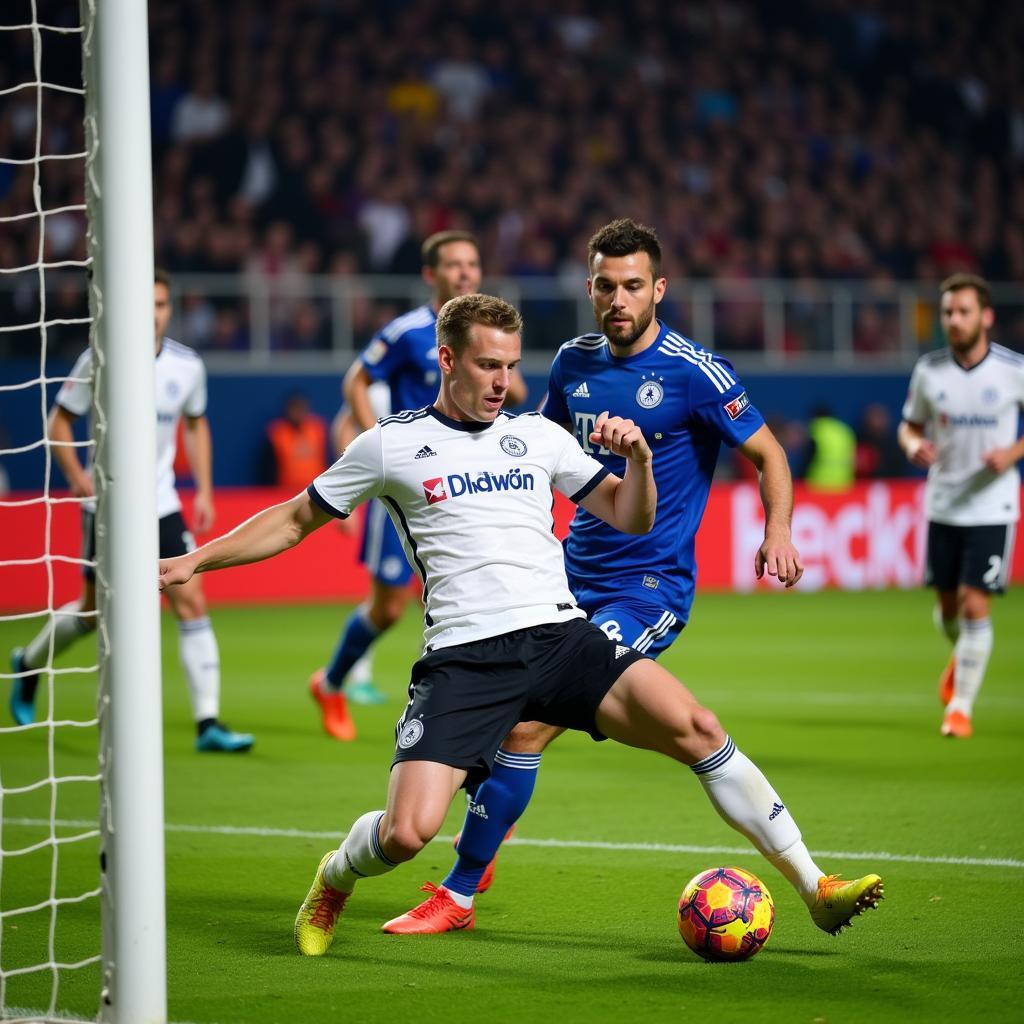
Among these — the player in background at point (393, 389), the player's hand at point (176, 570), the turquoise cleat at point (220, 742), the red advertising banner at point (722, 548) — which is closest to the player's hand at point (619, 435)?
the player's hand at point (176, 570)

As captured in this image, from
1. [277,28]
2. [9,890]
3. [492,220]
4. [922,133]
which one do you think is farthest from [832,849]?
[922,133]

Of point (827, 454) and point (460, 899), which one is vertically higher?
point (460, 899)

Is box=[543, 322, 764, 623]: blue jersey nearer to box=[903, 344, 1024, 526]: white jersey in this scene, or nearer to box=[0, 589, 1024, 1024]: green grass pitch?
box=[0, 589, 1024, 1024]: green grass pitch

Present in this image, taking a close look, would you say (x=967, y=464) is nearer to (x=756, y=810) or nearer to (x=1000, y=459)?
(x=1000, y=459)

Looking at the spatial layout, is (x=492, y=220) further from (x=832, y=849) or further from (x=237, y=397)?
(x=832, y=849)

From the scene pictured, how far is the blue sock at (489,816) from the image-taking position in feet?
16.6

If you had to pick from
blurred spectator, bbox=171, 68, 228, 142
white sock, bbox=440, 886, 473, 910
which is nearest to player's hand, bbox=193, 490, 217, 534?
white sock, bbox=440, 886, 473, 910

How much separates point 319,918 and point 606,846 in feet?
5.57

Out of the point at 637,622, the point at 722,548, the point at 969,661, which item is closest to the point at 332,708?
the point at 969,661

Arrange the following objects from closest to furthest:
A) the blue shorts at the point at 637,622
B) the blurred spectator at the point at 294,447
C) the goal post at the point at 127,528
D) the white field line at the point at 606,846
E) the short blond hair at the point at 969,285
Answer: the goal post at the point at 127,528
the blue shorts at the point at 637,622
the white field line at the point at 606,846
the short blond hair at the point at 969,285
the blurred spectator at the point at 294,447

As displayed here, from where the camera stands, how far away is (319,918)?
480cm

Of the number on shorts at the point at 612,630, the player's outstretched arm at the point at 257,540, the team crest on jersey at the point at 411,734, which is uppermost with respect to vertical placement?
the player's outstretched arm at the point at 257,540

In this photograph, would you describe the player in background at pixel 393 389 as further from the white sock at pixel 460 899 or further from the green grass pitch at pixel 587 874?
the white sock at pixel 460 899

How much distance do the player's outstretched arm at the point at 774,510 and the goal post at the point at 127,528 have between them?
67.7 inches
